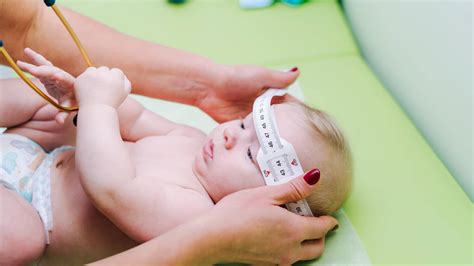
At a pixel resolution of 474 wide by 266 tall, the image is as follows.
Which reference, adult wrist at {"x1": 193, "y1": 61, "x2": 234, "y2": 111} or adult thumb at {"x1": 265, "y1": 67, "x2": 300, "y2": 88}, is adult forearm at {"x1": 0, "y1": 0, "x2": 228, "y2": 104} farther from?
adult thumb at {"x1": 265, "y1": 67, "x2": 300, "y2": 88}

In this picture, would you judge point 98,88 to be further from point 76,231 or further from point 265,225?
point 265,225

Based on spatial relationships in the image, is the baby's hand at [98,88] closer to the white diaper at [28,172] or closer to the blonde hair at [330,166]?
the white diaper at [28,172]

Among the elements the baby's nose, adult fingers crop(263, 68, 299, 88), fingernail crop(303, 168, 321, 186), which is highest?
adult fingers crop(263, 68, 299, 88)

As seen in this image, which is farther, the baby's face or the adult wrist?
the adult wrist

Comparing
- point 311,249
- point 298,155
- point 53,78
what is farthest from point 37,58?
point 311,249

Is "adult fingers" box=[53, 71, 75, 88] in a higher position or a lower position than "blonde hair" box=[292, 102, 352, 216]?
lower

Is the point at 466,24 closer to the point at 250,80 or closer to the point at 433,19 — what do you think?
the point at 433,19

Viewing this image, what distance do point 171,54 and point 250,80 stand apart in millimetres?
231

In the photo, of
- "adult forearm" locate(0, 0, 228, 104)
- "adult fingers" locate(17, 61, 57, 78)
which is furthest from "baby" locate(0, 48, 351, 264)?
"adult forearm" locate(0, 0, 228, 104)

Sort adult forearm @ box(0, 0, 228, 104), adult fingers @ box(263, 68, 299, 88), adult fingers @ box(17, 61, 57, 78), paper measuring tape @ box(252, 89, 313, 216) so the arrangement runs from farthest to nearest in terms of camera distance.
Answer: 1. adult fingers @ box(263, 68, 299, 88)
2. adult forearm @ box(0, 0, 228, 104)
3. paper measuring tape @ box(252, 89, 313, 216)
4. adult fingers @ box(17, 61, 57, 78)

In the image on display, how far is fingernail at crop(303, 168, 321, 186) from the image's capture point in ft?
3.38

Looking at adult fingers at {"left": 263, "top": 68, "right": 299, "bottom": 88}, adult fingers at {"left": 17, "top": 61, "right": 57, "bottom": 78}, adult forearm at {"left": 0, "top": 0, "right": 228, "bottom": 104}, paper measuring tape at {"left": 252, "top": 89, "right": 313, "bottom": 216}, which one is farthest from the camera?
adult fingers at {"left": 263, "top": 68, "right": 299, "bottom": 88}

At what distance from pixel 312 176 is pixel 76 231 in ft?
1.64

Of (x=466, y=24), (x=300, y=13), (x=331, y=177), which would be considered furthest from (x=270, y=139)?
(x=300, y=13)
